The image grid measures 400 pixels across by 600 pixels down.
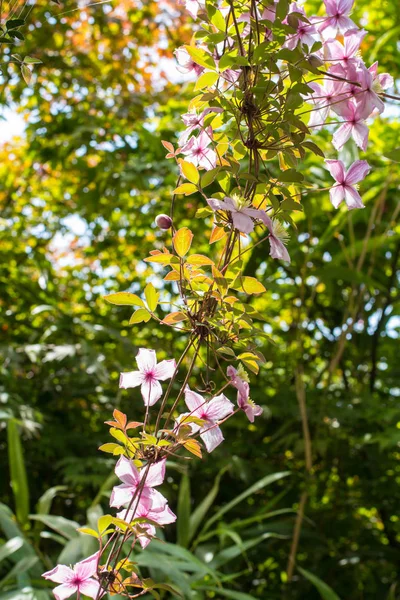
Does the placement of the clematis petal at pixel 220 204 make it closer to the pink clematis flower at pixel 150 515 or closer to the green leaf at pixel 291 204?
the green leaf at pixel 291 204

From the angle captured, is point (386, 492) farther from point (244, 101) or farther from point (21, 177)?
point (21, 177)

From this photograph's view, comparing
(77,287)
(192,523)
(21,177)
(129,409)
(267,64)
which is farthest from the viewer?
(21,177)

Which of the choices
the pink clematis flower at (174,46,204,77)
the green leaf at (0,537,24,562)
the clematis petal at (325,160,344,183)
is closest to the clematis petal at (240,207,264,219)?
the clematis petal at (325,160,344,183)

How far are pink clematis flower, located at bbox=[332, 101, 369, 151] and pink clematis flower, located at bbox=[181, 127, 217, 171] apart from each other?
10 centimetres

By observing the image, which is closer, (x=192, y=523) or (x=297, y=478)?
(x=192, y=523)

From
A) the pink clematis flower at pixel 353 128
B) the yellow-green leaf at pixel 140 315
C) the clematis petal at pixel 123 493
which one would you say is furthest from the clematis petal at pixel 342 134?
the clematis petal at pixel 123 493

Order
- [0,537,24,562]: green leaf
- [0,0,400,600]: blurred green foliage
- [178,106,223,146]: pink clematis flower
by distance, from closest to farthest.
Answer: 1. [178,106,223,146]: pink clematis flower
2. [0,537,24,562]: green leaf
3. [0,0,400,600]: blurred green foliage

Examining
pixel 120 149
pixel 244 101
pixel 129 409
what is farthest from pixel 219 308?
pixel 120 149

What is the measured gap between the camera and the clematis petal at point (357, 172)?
1.73 feet

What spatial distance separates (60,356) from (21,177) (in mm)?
1359

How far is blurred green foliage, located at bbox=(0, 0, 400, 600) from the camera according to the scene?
1.59m

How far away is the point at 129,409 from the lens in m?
1.69

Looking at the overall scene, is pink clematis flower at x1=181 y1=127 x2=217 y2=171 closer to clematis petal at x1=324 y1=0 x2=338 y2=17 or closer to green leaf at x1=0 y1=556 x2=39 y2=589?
clematis petal at x1=324 y1=0 x2=338 y2=17

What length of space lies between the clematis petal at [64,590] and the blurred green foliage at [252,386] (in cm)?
93
